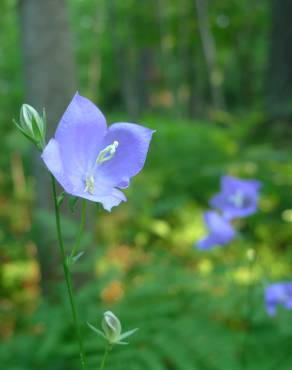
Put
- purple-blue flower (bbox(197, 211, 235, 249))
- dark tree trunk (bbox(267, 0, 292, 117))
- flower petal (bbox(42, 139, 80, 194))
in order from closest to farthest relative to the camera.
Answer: flower petal (bbox(42, 139, 80, 194)), purple-blue flower (bbox(197, 211, 235, 249)), dark tree trunk (bbox(267, 0, 292, 117))

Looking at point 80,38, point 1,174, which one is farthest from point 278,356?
point 80,38

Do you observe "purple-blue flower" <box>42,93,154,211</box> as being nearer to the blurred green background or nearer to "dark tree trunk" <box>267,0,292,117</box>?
the blurred green background

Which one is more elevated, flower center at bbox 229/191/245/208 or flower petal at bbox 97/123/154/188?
flower petal at bbox 97/123/154/188

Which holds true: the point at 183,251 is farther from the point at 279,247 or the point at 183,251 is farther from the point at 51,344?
the point at 51,344

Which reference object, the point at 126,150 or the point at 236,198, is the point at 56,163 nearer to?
the point at 126,150

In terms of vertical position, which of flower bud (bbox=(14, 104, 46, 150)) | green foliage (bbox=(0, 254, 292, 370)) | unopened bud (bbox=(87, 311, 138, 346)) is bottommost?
green foliage (bbox=(0, 254, 292, 370))

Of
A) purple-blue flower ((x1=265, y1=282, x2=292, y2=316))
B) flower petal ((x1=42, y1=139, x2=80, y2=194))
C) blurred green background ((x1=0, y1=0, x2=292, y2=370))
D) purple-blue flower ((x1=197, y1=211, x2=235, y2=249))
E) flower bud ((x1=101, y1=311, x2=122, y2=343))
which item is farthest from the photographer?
blurred green background ((x1=0, y1=0, x2=292, y2=370))

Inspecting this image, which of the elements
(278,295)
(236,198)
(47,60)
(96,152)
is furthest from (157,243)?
(96,152)

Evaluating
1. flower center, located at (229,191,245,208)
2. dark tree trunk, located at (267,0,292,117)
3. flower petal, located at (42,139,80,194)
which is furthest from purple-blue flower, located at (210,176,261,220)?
dark tree trunk, located at (267,0,292,117)
